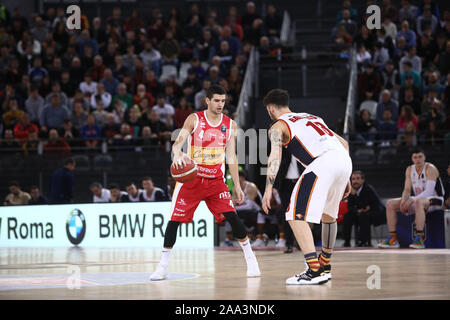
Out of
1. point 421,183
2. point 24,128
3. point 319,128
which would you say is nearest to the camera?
point 319,128

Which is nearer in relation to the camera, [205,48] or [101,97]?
[101,97]

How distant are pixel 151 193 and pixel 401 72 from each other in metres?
7.07

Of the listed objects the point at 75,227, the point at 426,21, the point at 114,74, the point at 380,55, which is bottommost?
the point at 75,227

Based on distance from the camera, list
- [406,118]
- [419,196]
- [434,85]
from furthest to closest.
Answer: [434,85], [406,118], [419,196]

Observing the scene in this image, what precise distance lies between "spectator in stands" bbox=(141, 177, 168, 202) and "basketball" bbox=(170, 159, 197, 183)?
8026mm

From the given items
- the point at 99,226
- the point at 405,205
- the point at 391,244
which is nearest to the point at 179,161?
the point at 405,205

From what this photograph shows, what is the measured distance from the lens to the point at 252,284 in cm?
694

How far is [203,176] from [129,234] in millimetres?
7918

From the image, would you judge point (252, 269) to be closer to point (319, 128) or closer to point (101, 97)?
point (319, 128)

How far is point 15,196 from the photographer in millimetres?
16672

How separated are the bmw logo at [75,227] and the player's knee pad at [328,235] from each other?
30.8ft

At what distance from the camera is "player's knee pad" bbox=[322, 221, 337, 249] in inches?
297
